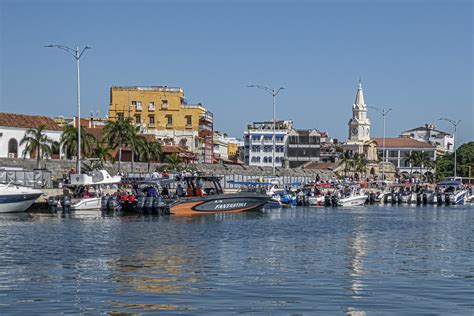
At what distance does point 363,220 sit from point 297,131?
396ft

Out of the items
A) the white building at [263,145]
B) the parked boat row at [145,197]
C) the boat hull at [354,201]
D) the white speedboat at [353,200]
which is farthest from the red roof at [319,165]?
the parked boat row at [145,197]

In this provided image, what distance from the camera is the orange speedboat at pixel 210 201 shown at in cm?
6669

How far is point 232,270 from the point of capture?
30453mm

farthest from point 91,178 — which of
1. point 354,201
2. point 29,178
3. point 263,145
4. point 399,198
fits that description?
point 263,145

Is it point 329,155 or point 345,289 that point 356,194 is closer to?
point 345,289

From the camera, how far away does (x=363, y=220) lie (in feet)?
216

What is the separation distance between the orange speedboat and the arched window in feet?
A: 108

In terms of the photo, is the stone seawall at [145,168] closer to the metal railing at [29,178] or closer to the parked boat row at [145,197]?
the metal railing at [29,178]

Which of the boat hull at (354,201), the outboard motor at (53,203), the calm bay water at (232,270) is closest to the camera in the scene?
the calm bay water at (232,270)

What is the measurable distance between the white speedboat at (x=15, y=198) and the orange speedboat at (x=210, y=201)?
11251 mm

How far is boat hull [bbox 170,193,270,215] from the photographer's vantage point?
66.6m

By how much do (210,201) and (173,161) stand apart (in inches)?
2110

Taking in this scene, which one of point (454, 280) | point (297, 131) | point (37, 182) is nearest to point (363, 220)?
point (37, 182)

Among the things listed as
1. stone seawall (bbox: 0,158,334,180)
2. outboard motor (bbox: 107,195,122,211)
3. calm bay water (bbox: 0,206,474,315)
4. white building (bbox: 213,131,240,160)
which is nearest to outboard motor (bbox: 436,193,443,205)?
stone seawall (bbox: 0,158,334,180)
